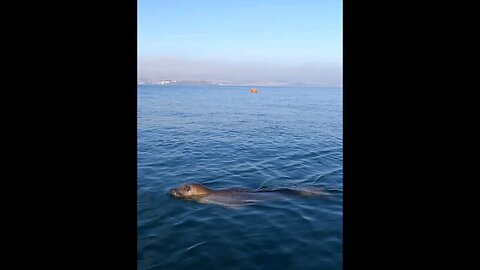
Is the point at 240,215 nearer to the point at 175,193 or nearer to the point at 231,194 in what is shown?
the point at 231,194

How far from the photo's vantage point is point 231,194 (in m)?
13.1

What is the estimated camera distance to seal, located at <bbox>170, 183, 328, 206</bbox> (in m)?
12.4

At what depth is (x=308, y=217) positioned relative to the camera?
10.8 m

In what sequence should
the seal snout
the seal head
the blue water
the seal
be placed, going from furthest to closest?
1. the seal snout
2. the seal head
3. the seal
4. the blue water

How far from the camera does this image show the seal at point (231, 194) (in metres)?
12.4

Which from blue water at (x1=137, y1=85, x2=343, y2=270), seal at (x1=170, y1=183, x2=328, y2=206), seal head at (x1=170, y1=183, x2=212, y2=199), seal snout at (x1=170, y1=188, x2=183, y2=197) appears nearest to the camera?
blue water at (x1=137, y1=85, x2=343, y2=270)

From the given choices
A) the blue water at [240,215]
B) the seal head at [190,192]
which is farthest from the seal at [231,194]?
the blue water at [240,215]

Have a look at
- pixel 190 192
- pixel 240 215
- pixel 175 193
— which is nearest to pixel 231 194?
pixel 190 192

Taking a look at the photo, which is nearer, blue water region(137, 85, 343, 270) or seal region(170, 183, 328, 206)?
blue water region(137, 85, 343, 270)

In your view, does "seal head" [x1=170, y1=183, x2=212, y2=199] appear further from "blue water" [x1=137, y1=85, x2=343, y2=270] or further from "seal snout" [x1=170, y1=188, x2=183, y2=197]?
"blue water" [x1=137, y1=85, x2=343, y2=270]

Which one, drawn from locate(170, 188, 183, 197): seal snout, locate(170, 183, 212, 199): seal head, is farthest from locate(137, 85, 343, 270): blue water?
locate(170, 183, 212, 199): seal head

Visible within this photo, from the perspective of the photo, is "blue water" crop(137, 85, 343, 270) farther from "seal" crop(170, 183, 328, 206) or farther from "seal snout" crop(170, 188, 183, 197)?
"seal" crop(170, 183, 328, 206)
